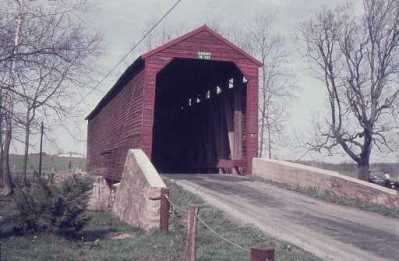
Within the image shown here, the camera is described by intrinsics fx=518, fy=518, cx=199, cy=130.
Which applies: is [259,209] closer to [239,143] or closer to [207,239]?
[207,239]

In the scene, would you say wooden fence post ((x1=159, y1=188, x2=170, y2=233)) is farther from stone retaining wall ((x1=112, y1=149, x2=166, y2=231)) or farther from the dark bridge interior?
the dark bridge interior

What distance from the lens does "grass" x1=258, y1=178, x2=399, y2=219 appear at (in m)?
11.8

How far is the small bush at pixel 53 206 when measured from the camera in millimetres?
9562

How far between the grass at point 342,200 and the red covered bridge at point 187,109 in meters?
3.39

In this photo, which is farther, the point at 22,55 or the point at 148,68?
the point at 148,68

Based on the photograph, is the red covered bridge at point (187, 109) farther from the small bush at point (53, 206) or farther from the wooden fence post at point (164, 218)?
the wooden fence post at point (164, 218)

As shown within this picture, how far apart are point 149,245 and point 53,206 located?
7.54 ft

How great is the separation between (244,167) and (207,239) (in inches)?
361

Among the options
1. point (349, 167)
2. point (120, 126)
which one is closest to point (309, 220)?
point (120, 126)

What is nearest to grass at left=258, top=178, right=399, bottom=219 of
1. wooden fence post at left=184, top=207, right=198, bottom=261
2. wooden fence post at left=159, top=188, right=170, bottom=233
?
wooden fence post at left=159, top=188, right=170, bottom=233

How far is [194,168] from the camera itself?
25.0m

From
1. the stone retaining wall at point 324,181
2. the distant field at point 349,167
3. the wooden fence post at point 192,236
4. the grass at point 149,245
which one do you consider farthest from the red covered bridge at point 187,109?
the distant field at point 349,167

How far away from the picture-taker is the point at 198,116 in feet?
81.5

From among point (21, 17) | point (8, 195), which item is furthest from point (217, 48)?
point (8, 195)
